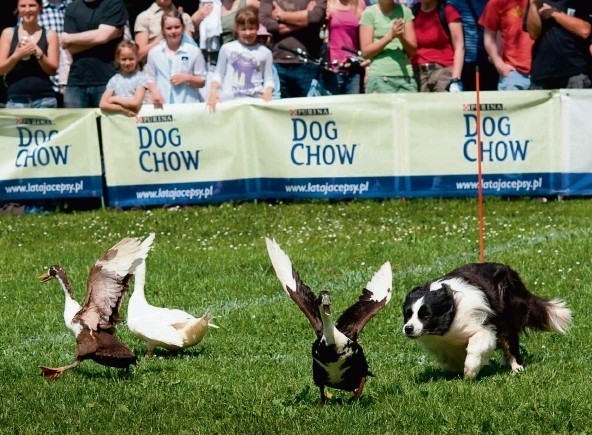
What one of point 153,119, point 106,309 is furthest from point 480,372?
point 153,119

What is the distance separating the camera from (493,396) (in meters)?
7.79

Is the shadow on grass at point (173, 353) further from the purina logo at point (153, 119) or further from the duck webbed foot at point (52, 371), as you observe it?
the purina logo at point (153, 119)

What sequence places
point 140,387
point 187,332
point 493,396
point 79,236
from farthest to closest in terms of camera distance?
point 79,236 < point 187,332 < point 140,387 < point 493,396

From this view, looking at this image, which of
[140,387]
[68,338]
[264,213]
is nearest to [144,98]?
[264,213]

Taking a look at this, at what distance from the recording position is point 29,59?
1591 centimetres

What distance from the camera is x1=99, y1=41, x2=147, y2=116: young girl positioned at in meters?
15.7

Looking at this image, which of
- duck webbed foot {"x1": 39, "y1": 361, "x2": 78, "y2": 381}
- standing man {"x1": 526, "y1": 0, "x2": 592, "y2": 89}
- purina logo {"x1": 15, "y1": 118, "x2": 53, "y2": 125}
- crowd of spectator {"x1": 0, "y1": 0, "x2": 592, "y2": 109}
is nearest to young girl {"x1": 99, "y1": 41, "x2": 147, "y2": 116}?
crowd of spectator {"x1": 0, "y1": 0, "x2": 592, "y2": 109}

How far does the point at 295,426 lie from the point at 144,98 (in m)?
9.41

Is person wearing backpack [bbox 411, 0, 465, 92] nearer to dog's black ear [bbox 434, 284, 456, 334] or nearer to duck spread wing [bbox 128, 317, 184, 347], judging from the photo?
duck spread wing [bbox 128, 317, 184, 347]

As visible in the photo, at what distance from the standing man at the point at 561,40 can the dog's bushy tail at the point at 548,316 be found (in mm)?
6983

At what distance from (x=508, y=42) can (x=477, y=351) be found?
8.30 meters

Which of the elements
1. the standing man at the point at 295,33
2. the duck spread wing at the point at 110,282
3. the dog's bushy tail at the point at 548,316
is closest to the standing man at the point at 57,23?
the standing man at the point at 295,33

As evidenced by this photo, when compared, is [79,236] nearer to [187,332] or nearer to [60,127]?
[60,127]

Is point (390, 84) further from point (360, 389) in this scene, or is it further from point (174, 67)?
point (360, 389)
